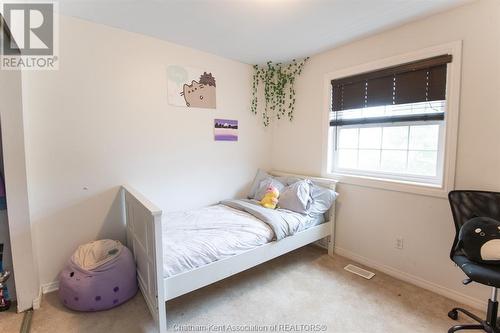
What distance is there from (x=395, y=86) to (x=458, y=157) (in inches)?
31.1

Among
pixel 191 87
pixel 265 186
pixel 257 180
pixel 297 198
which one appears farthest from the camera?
pixel 257 180

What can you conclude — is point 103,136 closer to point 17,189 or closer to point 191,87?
point 17,189

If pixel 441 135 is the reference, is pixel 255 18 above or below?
above

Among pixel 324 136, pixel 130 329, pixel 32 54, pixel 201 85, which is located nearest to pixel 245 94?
pixel 201 85

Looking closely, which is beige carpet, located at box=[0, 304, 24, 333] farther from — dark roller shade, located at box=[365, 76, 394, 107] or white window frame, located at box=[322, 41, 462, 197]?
dark roller shade, located at box=[365, 76, 394, 107]

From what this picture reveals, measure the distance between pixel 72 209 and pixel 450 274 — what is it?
3168 millimetres

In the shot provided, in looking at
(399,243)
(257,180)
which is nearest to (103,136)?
(257,180)

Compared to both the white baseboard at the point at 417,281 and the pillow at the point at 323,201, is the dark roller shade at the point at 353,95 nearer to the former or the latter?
the pillow at the point at 323,201

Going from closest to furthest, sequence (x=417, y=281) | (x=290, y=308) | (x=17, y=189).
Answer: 1. (x=17, y=189)
2. (x=290, y=308)
3. (x=417, y=281)

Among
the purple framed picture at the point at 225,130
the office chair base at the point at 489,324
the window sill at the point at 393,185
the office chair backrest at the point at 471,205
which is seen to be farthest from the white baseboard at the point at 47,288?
the office chair backrest at the point at 471,205

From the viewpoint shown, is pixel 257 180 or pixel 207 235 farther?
pixel 257 180

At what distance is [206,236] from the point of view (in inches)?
80.6

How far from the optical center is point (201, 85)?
2838 millimetres

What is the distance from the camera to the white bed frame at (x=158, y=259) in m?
1.55
